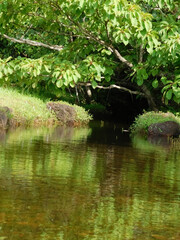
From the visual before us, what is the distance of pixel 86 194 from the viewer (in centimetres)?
731

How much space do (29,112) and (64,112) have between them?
228 cm

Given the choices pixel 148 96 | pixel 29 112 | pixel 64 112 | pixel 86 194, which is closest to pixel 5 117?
pixel 29 112

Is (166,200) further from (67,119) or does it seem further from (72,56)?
(67,119)

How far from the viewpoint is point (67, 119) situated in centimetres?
2295

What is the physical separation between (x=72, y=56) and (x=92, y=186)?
9.92 m

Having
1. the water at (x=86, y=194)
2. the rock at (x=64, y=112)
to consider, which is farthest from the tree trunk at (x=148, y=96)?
the water at (x=86, y=194)

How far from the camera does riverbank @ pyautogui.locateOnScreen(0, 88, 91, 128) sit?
63.9 feet

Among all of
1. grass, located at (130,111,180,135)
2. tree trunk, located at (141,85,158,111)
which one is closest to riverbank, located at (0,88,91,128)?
tree trunk, located at (141,85,158,111)

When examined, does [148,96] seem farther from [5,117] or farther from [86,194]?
[86,194]

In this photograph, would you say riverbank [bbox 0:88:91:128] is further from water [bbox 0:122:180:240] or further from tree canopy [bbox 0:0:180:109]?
water [bbox 0:122:180:240]

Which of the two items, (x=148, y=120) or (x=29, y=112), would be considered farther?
(x=29, y=112)

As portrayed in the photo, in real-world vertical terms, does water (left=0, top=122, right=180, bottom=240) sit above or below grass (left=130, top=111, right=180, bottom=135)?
below

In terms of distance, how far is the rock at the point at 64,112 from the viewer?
22859mm

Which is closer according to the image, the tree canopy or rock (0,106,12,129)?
the tree canopy
